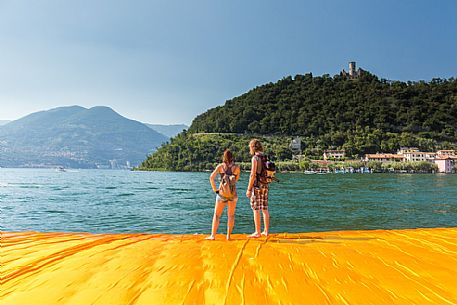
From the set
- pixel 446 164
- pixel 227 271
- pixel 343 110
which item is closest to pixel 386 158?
pixel 446 164

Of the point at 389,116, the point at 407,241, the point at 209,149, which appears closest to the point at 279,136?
the point at 209,149

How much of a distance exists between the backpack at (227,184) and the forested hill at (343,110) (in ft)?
372

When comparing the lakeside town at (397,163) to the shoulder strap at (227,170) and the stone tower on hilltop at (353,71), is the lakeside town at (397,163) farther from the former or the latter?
the shoulder strap at (227,170)

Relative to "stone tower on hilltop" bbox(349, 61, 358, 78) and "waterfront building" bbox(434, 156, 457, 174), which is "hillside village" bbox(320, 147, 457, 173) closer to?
"waterfront building" bbox(434, 156, 457, 174)

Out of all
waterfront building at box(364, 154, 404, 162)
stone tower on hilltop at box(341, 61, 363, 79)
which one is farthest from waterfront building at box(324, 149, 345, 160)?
stone tower on hilltop at box(341, 61, 363, 79)

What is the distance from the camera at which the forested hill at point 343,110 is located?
11897 cm

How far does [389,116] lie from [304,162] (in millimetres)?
52064

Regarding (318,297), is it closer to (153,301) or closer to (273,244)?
(153,301)

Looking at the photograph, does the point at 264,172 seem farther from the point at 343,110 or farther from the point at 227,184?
the point at 343,110

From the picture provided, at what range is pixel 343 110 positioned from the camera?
13062 centimetres

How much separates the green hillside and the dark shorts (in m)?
89.3

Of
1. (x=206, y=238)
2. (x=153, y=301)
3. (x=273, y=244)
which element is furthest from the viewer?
(x=206, y=238)

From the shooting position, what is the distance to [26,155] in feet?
620

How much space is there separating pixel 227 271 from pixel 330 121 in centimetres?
12786
